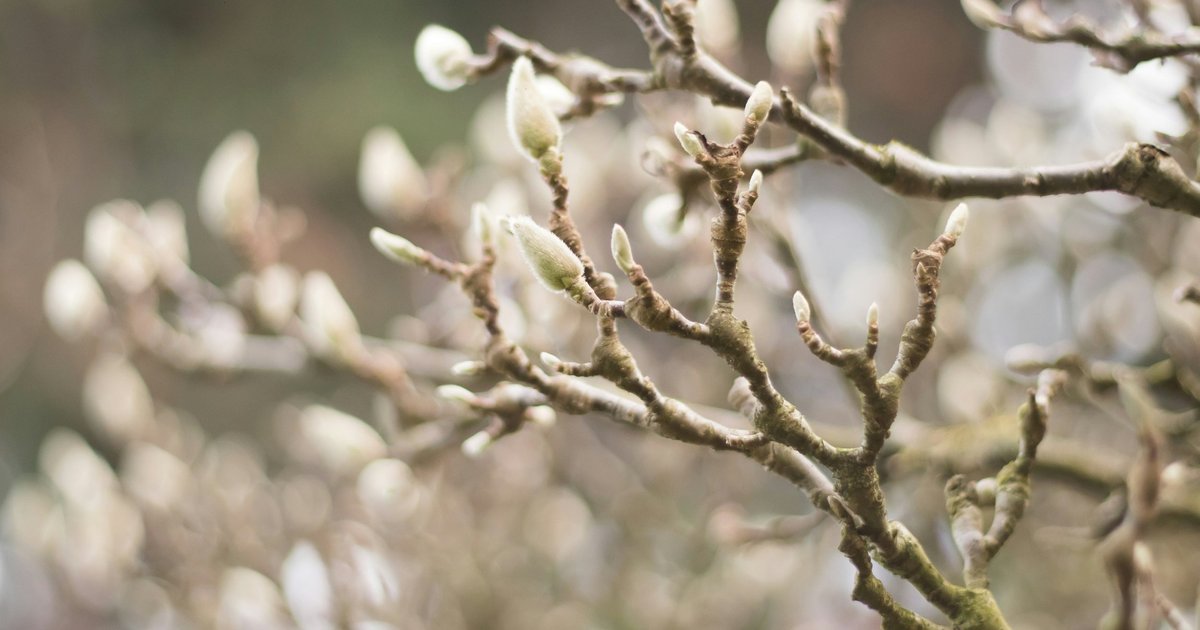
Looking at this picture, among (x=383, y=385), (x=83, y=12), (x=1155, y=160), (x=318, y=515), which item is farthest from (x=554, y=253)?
(x=83, y=12)

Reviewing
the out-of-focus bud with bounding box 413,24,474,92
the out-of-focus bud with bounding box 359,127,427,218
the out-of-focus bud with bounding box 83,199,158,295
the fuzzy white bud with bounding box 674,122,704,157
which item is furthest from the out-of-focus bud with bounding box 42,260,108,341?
the fuzzy white bud with bounding box 674,122,704,157

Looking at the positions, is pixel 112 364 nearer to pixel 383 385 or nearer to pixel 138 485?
pixel 138 485

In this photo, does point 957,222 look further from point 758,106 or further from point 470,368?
point 470,368

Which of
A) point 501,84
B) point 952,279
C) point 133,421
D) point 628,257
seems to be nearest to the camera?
point 628,257

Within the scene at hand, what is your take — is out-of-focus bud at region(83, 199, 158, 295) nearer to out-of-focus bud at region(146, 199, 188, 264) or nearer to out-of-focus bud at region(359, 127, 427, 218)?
out-of-focus bud at region(146, 199, 188, 264)

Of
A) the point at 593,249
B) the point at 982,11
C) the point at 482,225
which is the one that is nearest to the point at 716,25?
the point at 982,11
